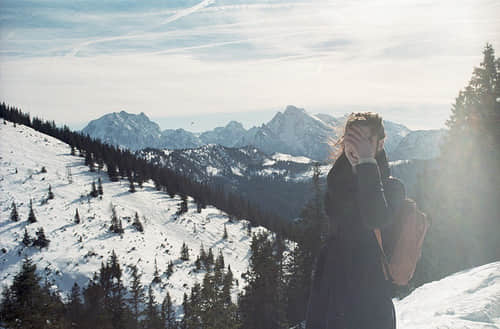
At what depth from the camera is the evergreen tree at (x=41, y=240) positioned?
2427 inches

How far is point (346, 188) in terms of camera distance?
299 cm

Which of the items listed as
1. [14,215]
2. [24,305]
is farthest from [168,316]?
[14,215]

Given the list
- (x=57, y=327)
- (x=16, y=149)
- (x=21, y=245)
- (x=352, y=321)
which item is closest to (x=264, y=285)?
(x=57, y=327)

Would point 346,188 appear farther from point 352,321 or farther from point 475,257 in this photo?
point 475,257

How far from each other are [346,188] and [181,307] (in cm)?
6103

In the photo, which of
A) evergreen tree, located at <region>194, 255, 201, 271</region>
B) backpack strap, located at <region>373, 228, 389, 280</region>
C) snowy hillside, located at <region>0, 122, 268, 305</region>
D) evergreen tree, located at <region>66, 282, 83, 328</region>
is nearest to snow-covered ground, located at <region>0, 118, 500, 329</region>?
snowy hillside, located at <region>0, 122, 268, 305</region>

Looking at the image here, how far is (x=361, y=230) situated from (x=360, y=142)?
896 millimetres

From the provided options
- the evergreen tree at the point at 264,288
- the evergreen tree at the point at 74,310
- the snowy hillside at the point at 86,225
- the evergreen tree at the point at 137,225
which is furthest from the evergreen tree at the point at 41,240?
the evergreen tree at the point at 264,288

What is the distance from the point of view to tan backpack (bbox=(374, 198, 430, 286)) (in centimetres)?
276

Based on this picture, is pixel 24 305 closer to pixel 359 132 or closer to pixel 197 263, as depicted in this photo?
pixel 359 132

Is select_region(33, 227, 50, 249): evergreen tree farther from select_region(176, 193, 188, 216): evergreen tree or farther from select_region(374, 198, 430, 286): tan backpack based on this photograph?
select_region(374, 198, 430, 286): tan backpack

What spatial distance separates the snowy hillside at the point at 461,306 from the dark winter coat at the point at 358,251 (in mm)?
3657

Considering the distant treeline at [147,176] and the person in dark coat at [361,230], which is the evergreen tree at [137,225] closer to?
the distant treeline at [147,176]

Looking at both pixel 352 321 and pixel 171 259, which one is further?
pixel 171 259
